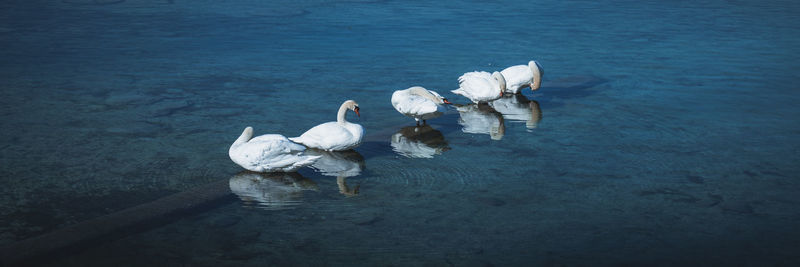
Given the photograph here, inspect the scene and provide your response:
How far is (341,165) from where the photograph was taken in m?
8.20

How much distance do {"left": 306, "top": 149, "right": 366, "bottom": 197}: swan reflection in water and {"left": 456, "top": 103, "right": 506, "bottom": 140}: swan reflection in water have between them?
1974 millimetres

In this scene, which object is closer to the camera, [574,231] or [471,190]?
[574,231]

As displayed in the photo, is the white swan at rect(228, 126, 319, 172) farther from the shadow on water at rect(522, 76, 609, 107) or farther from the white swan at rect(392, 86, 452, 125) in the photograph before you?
the shadow on water at rect(522, 76, 609, 107)

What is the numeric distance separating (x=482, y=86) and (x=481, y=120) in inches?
26.8

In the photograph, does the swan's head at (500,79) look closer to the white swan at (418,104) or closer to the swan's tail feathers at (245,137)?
the white swan at (418,104)

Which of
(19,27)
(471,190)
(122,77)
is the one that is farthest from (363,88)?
(19,27)

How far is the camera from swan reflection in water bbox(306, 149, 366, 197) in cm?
753

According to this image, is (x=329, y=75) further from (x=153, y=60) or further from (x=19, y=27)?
(x=19, y=27)

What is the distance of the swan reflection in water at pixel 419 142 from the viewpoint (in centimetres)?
880

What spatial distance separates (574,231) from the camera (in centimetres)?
646

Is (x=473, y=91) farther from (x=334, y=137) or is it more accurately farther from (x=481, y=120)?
(x=334, y=137)

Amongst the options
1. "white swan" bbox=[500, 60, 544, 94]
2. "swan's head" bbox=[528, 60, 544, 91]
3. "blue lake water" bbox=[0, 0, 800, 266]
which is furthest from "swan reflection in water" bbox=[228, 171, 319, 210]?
"swan's head" bbox=[528, 60, 544, 91]

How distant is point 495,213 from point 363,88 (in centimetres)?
567

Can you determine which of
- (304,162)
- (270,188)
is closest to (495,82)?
(304,162)
